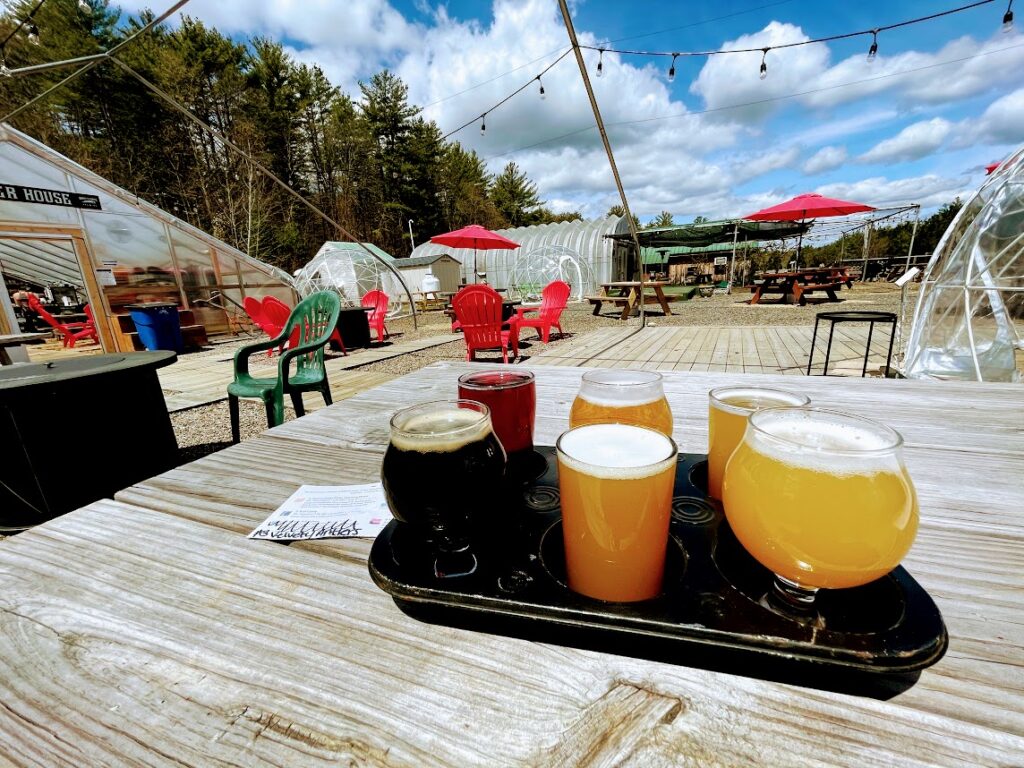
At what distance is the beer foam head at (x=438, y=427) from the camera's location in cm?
54

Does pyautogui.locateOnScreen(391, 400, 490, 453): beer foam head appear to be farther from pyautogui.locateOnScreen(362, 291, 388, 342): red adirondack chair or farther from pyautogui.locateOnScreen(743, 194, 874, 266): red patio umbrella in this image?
pyautogui.locateOnScreen(743, 194, 874, 266): red patio umbrella

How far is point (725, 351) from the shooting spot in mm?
5148

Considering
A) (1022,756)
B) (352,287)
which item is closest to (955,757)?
(1022,756)

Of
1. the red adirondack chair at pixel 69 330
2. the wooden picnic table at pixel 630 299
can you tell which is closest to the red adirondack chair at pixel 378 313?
the wooden picnic table at pixel 630 299

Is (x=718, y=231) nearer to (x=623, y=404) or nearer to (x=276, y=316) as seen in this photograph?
(x=276, y=316)

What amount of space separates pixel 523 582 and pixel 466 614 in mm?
82

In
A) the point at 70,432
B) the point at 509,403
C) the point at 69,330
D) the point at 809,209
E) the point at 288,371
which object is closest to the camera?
the point at 509,403

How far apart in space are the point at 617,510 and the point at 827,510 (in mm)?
212

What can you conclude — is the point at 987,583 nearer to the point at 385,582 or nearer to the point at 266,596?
the point at 385,582

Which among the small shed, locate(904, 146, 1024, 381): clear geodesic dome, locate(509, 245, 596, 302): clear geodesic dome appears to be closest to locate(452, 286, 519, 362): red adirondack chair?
locate(904, 146, 1024, 381): clear geodesic dome

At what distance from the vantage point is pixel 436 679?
461mm

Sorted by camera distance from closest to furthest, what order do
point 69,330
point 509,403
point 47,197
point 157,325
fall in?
point 509,403, point 47,197, point 157,325, point 69,330

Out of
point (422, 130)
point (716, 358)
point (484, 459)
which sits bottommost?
point (716, 358)

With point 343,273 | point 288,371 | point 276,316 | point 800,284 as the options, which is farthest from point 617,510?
point 343,273
